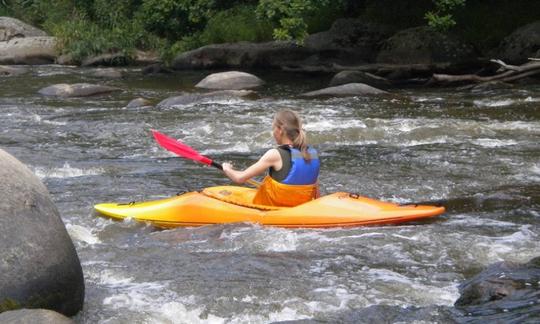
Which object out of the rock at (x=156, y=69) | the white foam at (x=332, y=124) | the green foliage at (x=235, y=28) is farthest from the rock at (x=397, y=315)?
the green foliage at (x=235, y=28)

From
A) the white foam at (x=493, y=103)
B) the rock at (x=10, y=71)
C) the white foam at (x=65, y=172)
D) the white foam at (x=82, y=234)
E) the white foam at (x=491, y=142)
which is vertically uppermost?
the white foam at (x=493, y=103)

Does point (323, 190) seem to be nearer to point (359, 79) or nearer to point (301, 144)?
point (301, 144)

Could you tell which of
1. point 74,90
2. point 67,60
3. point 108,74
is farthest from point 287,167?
point 67,60

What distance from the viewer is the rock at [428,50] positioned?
14789mm

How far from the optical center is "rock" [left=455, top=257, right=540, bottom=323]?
4.05 m

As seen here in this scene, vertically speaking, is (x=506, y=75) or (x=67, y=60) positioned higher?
(x=506, y=75)

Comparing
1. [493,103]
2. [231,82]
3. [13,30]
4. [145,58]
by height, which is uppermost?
[13,30]

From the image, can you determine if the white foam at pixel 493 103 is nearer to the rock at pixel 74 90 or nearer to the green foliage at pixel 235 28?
the rock at pixel 74 90

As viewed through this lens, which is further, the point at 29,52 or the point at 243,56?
the point at 29,52

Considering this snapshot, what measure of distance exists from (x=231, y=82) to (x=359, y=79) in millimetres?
2028

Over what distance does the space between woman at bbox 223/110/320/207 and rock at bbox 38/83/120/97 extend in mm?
8345

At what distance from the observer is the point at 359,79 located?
45.3ft

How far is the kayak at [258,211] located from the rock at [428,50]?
30.1 ft

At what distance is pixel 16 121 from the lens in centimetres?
1121
